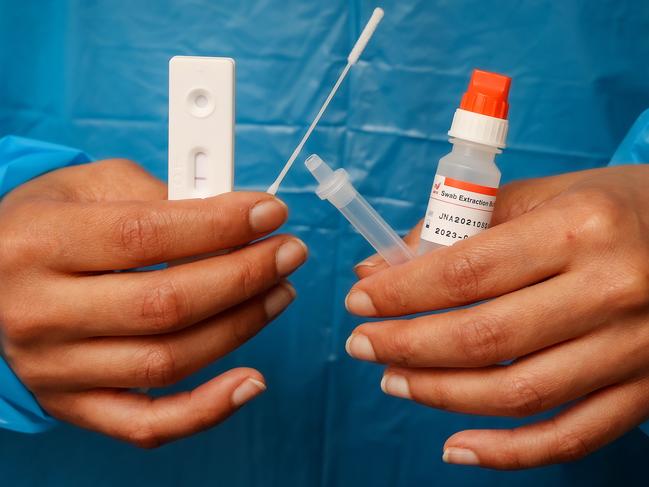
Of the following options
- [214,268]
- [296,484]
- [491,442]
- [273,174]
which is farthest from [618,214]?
[296,484]

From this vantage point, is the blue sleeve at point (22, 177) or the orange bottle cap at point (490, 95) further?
the blue sleeve at point (22, 177)

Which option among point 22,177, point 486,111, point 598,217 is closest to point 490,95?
point 486,111

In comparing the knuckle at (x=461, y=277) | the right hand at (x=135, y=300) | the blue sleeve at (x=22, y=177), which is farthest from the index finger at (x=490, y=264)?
the blue sleeve at (x=22, y=177)

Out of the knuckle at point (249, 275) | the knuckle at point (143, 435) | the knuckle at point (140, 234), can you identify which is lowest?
the knuckle at point (143, 435)

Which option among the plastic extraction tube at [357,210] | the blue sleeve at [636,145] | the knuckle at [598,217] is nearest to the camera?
the knuckle at [598,217]

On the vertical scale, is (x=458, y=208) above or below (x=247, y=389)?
above

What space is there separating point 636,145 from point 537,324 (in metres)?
0.35

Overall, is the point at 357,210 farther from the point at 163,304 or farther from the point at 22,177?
the point at 22,177

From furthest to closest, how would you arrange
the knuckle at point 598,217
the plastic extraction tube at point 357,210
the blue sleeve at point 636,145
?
1. the blue sleeve at point 636,145
2. the plastic extraction tube at point 357,210
3. the knuckle at point 598,217

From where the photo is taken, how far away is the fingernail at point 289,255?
0.53m

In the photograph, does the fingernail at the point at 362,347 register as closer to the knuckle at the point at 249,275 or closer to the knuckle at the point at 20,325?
the knuckle at the point at 249,275

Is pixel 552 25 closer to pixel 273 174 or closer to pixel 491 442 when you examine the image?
pixel 273 174

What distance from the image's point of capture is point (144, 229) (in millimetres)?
482

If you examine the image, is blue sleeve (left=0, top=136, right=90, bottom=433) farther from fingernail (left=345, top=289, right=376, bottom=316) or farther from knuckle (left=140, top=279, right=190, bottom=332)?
fingernail (left=345, top=289, right=376, bottom=316)
